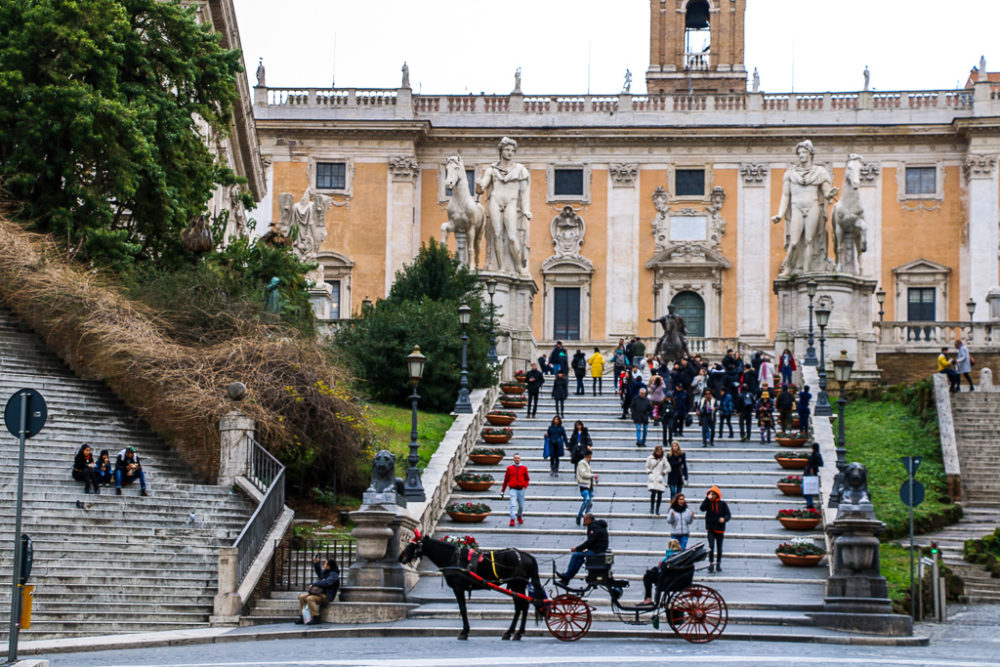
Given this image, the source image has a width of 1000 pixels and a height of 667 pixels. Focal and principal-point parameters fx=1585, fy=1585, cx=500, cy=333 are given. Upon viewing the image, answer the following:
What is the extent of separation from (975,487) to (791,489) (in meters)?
4.84

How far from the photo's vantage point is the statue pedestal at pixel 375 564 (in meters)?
21.8

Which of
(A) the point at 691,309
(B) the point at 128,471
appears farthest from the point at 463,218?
(A) the point at 691,309

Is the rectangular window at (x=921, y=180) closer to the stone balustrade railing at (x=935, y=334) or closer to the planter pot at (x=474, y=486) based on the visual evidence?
the stone balustrade railing at (x=935, y=334)

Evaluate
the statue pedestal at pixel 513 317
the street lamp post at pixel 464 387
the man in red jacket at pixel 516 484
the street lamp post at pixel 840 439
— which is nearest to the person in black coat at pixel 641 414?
the street lamp post at pixel 464 387

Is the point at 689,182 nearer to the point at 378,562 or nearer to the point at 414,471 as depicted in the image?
the point at 414,471

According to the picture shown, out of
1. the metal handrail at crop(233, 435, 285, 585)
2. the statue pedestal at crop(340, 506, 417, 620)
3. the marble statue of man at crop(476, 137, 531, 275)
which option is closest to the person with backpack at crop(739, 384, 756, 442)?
the marble statue of man at crop(476, 137, 531, 275)

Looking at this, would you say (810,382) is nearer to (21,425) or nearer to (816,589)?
(816,589)

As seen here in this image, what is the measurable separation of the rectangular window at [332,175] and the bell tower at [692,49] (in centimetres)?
1716

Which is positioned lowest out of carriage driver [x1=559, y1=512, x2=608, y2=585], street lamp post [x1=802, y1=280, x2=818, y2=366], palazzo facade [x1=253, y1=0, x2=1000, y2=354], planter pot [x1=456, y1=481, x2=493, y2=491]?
carriage driver [x1=559, y1=512, x2=608, y2=585]

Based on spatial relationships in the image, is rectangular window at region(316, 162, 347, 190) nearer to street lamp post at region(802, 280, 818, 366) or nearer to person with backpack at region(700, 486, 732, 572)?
street lamp post at region(802, 280, 818, 366)

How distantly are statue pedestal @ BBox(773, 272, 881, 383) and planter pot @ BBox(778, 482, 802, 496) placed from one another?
43.0ft

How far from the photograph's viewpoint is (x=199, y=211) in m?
36.4

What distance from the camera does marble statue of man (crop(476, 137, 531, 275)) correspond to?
139 ft

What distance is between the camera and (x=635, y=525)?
27.0 metres
